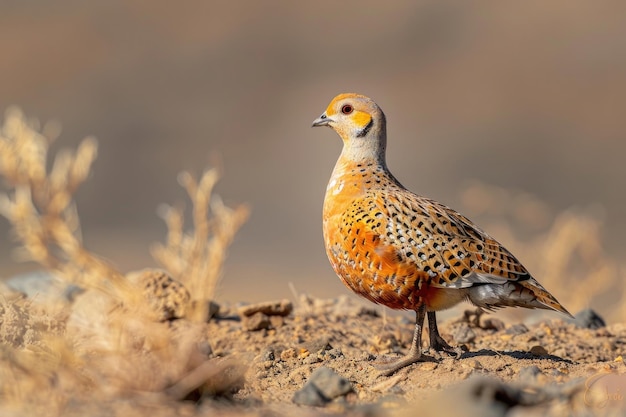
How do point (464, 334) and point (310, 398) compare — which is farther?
point (464, 334)

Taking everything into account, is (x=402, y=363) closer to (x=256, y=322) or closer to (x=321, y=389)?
(x=321, y=389)

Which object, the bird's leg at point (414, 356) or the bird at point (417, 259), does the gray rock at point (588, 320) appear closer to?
the bird at point (417, 259)

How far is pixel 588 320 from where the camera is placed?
382 inches

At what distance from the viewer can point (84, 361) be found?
4.94 meters

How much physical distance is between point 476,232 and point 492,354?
968 millimetres

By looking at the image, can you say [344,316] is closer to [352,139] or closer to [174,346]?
[352,139]

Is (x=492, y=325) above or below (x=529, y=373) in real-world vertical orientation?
above

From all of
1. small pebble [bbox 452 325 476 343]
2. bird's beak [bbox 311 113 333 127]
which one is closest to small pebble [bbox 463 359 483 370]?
small pebble [bbox 452 325 476 343]

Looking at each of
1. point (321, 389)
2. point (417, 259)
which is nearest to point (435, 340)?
point (417, 259)

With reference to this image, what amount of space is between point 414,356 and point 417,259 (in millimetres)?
737

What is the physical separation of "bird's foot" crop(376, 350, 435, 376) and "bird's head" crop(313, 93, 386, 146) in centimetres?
190

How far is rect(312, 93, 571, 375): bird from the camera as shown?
673cm

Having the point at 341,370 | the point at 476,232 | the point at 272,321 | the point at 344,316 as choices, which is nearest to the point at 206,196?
the point at 341,370

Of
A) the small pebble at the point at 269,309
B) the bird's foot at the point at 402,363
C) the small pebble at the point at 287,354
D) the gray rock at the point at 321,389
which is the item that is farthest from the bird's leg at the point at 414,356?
the small pebble at the point at 269,309
